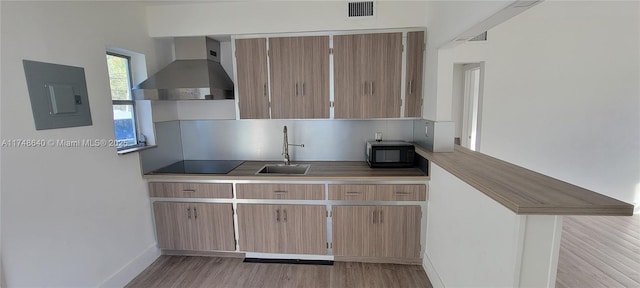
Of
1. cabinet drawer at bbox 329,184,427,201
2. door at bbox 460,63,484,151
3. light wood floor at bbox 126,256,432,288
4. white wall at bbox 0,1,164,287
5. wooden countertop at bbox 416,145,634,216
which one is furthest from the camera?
door at bbox 460,63,484,151

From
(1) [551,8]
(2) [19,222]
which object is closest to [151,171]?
(2) [19,222]

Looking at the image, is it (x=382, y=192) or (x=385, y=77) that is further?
(x=385, y=77)

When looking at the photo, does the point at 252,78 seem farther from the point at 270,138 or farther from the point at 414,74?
the point at 414,74

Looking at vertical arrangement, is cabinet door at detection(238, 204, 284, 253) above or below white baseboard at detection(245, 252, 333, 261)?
above

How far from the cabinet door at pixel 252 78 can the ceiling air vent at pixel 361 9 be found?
35.5 inches

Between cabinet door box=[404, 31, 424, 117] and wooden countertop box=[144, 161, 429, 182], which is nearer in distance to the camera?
wooden countertop box=[144, 161, 429, 182]

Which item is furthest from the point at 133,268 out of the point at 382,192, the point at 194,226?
the point at 382,192

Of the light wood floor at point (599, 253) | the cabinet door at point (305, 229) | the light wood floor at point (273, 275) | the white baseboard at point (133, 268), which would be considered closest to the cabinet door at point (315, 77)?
the cabinet door at point (305, 229)

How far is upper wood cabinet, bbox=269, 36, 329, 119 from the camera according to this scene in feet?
8.60

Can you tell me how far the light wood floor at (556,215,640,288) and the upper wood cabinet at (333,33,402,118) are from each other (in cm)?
209

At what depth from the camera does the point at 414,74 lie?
257cm

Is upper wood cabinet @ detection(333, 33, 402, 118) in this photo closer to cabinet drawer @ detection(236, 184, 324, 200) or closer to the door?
cabinet drawer @ detection(236, 184, 324, 200)

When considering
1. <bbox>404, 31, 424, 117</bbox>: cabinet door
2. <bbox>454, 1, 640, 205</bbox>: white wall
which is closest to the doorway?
<bbox>454, 1, 640, 205</bbox>: white wall

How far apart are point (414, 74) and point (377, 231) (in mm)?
1561
